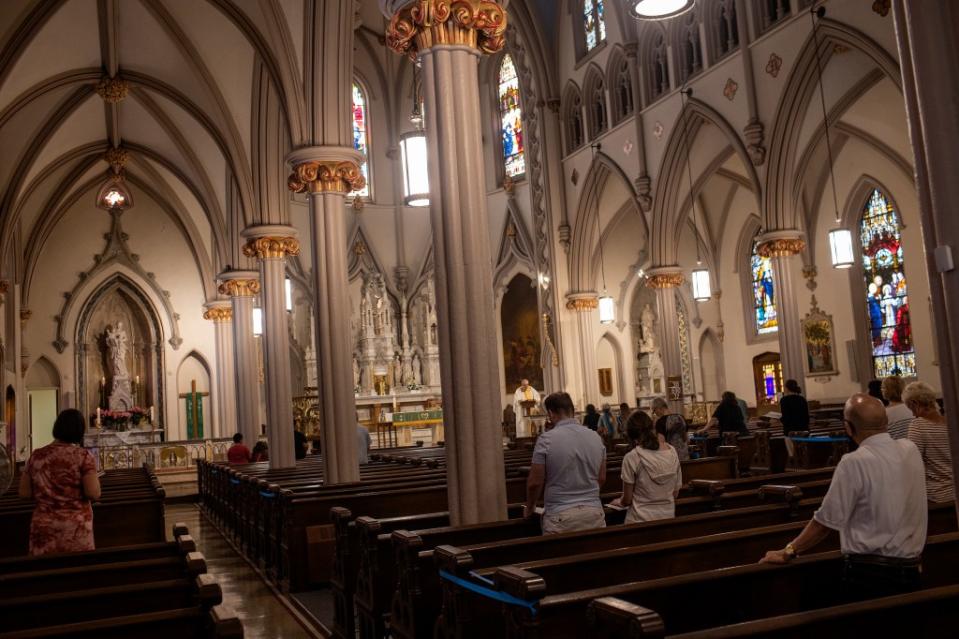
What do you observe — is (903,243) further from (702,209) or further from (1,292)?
(1,292)

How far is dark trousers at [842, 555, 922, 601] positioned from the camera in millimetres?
3613

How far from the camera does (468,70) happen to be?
7605 mm

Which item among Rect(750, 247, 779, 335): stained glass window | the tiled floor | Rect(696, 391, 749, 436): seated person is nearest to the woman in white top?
the tiled floor

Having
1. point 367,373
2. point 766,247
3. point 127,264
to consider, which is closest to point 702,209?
point 766,247

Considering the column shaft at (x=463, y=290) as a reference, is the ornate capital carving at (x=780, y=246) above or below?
above

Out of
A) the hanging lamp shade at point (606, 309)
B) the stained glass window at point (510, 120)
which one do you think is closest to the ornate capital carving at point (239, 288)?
the hanging lamp shade at point (606, 309)

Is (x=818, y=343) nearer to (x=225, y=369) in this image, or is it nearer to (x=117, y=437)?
(x=225, y=369)

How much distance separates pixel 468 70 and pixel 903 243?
55.1ft

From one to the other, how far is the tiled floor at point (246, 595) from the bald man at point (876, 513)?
11.9ft

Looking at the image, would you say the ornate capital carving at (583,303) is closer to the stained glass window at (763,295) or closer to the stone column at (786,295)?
the stained glass window at (763,295)

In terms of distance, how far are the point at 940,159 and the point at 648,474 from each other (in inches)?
103

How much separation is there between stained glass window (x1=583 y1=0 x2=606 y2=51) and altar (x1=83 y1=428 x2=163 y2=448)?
15.3 meters

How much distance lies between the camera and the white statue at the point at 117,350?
29234 mm

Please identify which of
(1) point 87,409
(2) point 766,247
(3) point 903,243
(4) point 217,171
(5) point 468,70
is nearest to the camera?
(5) point 468,70
